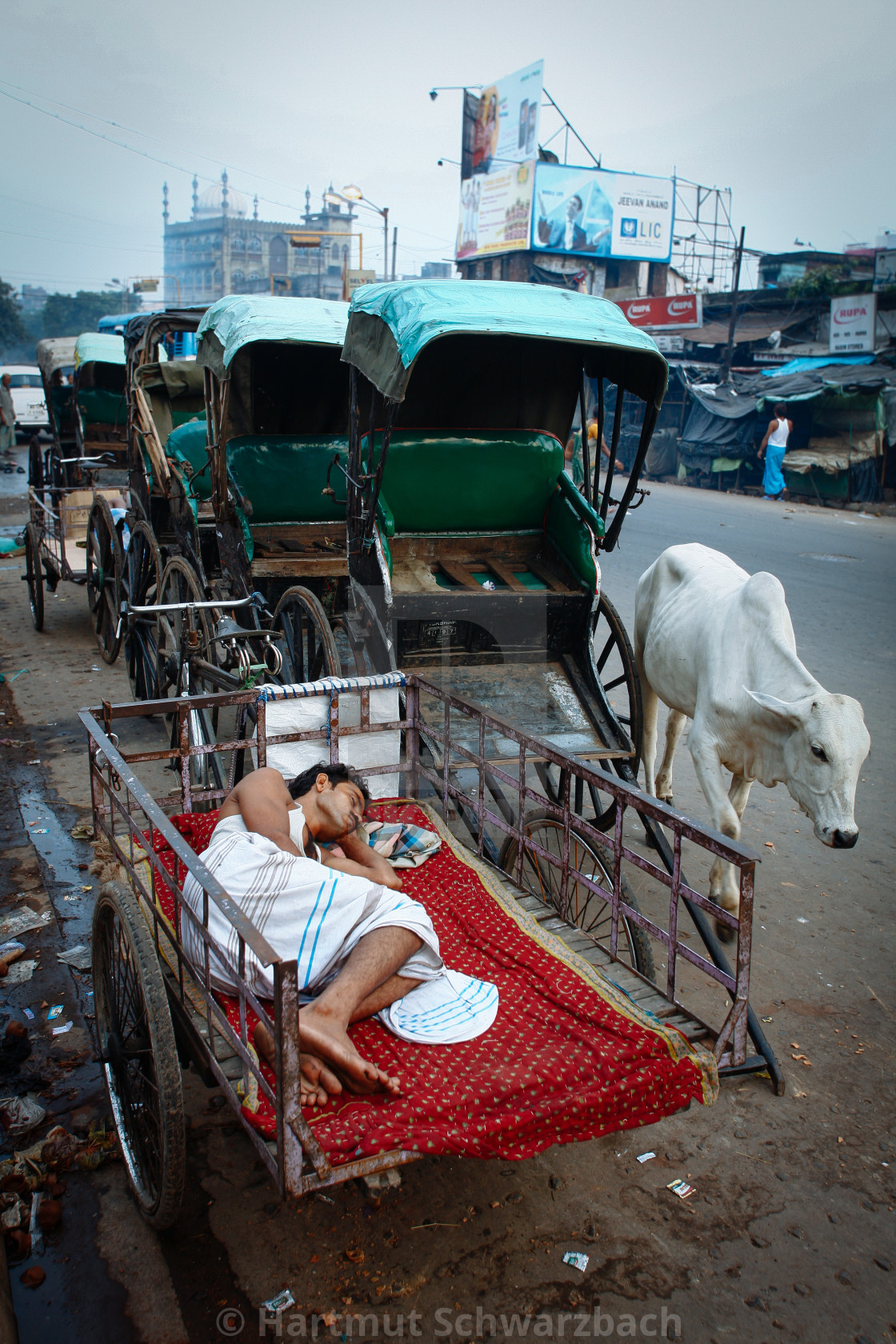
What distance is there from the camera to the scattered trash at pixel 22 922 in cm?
402

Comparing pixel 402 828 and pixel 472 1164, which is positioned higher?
pixel 402 828

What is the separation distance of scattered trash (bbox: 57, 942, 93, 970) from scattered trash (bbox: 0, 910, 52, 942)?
29 centimetres

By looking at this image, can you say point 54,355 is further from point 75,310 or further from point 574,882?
point 75,310

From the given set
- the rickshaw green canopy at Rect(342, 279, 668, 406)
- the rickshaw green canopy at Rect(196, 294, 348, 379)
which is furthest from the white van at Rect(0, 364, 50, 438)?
the rickshaw green canopy at Rect(342, 279, 668, 406)

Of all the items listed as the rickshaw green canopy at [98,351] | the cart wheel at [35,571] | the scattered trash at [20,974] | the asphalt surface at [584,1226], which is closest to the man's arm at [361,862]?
the asphalt surface at [584,1226]

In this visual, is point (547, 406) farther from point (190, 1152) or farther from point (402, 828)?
point (190, 1152)

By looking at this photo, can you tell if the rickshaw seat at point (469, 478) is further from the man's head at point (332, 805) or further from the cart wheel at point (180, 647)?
the man's head at point (332, 805)

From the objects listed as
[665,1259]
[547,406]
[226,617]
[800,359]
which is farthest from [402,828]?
[800,359]

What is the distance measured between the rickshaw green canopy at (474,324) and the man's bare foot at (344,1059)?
279cm

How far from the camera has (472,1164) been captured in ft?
9.46

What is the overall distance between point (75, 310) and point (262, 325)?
280 feet

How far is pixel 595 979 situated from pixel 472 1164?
74 cm

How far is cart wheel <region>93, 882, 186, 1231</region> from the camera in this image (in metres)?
2.25

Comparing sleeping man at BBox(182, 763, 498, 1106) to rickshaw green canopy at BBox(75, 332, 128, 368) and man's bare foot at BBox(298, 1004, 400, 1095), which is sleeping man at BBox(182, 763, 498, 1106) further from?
rickshaw green canopy at BBox(75, 332, 128, 368)
